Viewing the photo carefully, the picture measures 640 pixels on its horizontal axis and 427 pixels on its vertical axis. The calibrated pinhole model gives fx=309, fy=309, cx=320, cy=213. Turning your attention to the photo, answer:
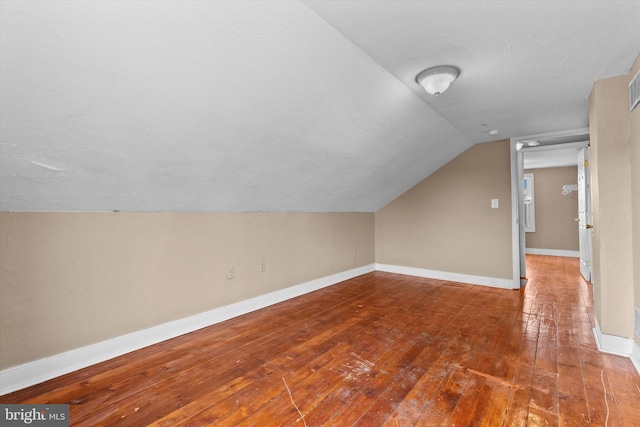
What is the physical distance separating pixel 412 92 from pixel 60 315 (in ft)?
10.6

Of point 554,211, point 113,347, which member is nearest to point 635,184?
point 113,347

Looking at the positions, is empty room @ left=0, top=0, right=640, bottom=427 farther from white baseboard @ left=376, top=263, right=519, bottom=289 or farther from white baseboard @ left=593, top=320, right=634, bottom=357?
white baseboard @ left=376, top=263, right=519, bottom=289

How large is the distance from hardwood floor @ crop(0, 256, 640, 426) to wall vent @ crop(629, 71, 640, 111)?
1.86 meters

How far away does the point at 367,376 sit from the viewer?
80.4 inches

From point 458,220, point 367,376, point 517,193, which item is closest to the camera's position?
point 367,376

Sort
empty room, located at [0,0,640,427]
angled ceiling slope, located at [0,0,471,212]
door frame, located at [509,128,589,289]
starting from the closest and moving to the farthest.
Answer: angled ceiling slope, located at [0,0,471,212], empty room, located at [0,0,640,427], door frame, located at [509,128,589,289]

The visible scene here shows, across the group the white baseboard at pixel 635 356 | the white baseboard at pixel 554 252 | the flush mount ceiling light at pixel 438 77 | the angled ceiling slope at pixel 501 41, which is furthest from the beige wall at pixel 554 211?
the flush mount ceiling light at pixel 438 77

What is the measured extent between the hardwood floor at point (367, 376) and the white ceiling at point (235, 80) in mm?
1213

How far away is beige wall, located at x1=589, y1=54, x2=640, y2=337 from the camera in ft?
7.73

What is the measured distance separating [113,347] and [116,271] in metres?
0.57

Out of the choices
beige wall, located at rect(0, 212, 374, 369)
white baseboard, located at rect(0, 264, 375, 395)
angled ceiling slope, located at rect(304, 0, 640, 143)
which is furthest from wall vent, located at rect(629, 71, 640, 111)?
white baseboard, located at rect(0, 264, 375, 395)

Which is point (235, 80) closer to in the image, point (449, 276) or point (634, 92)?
point (634, 92)

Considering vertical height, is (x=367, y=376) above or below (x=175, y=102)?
below

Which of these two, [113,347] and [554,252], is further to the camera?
[554,252]
